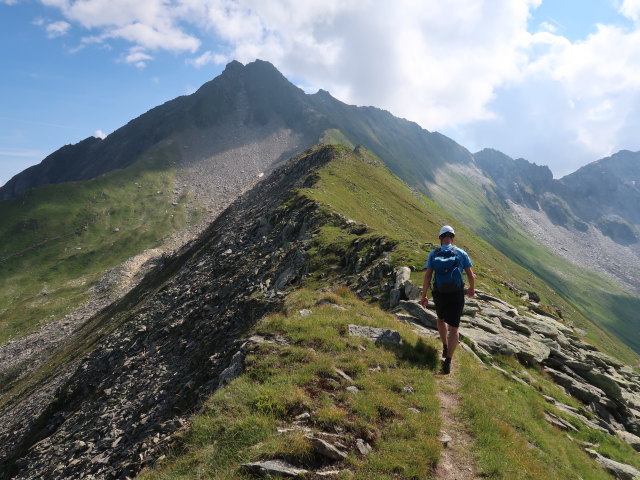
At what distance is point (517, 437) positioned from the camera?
37.6 feet

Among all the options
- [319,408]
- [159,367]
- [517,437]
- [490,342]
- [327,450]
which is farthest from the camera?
[159,367]

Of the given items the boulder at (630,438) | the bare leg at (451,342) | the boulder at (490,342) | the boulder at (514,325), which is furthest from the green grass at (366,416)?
the boulder at (514,325)

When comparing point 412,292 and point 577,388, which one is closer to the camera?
point 577,388

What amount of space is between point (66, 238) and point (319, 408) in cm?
19133

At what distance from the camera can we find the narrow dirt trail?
376 inches

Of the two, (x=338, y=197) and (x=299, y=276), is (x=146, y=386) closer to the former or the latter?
(x=299, y=276)

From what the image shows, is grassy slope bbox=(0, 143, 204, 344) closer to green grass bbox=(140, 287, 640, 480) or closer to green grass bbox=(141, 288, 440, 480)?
green grass bbox=(141, 288, 440, 480)

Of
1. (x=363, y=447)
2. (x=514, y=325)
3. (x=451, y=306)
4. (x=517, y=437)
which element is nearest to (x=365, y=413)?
(x=363, y=447)

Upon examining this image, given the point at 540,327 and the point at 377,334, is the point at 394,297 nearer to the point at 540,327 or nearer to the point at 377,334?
the point at 377,334

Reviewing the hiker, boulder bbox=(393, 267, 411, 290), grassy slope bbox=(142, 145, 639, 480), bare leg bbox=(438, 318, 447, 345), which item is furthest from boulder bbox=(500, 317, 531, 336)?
the hiker

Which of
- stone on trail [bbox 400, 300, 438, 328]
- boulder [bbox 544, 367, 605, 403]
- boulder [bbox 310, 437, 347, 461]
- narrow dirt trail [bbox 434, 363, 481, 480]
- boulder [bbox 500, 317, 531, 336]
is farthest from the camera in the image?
boulder [bbox 500, 317, 531, 336]

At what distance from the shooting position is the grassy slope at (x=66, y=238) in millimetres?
127188

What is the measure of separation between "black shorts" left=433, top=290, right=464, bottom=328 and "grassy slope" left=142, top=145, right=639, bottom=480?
1718mm

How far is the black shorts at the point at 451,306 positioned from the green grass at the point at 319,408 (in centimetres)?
172
